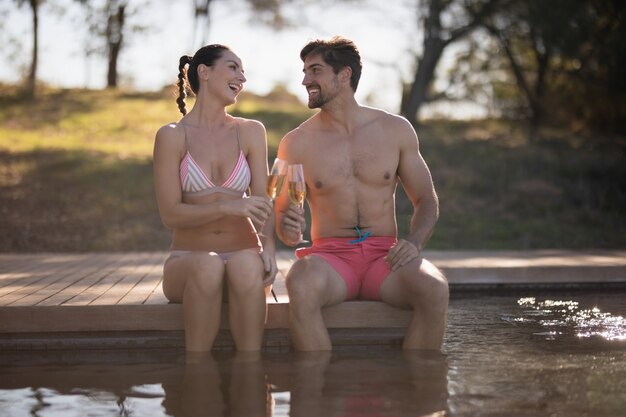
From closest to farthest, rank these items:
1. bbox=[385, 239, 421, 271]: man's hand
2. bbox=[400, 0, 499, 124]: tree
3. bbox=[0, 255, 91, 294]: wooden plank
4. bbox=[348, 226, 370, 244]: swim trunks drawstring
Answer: bbox=[385, 239, 421, 271]: man's hand → bbox=[348, 226, 370, 244]: swim trunks drawstring → bbox=[0, 255, 91, 294]: wooden plank → bbox=[400, 0, 499, 124]: tree

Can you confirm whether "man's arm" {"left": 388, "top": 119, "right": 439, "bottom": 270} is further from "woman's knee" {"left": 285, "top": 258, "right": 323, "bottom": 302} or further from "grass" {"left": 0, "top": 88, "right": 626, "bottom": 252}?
"grass" {"left": 0, "top": 88, "right": 626, "bottom": 252}

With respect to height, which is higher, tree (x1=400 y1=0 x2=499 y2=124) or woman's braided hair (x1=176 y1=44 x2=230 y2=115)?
tree (x1=400 y1=0 x2=499 y2=124)

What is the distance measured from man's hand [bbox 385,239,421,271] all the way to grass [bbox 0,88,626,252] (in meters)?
6.01

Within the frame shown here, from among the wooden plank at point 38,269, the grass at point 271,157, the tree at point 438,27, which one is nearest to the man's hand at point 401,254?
the wooden plank at point 38,269

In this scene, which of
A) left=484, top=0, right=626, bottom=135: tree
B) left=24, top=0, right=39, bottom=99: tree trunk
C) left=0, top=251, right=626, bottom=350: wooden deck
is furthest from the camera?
left=24, top=0, right=39, bottom=99: tree trunk

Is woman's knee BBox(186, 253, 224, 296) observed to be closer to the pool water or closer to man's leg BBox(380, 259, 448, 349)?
the pool water

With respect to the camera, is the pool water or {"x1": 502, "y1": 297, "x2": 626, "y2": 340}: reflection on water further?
{"x1": 502, "y1": 297, "x2": 626, "y2": 340}: reflection on water

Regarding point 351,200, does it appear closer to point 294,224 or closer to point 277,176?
point 294,224

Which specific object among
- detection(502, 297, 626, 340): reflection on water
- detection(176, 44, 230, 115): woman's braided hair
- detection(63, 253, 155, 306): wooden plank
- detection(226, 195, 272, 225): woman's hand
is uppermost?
detection(176, 44, 230, 115): woman's braided hair

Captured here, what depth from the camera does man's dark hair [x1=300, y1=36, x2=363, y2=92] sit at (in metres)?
4.27

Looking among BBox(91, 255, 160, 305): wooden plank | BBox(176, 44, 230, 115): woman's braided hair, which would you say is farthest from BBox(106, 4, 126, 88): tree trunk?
BBox(176, 44, 230, 115): woman's braided hair

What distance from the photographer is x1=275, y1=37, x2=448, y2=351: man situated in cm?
399

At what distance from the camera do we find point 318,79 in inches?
168

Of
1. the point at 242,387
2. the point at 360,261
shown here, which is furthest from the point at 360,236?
the point at 242,387
